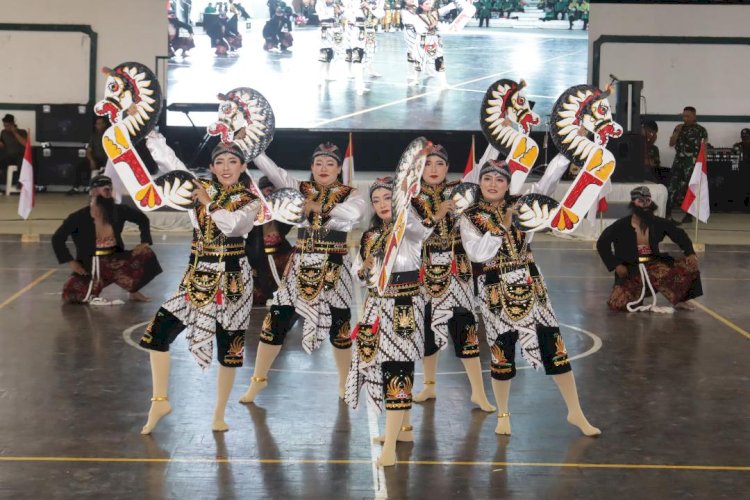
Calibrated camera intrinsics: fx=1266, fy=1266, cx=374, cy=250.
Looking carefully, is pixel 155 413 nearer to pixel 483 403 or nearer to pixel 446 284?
pixel 446 284

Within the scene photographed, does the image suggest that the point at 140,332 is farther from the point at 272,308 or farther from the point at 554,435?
the point at 554,435

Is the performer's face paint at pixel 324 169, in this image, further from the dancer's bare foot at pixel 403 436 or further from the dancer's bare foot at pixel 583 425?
the dancer's bare foot at pixel 583 425

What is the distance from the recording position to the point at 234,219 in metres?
7.29

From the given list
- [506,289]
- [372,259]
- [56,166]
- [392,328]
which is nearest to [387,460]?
[392,328]

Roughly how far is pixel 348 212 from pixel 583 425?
1956 mm

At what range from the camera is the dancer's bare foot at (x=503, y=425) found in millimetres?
7590

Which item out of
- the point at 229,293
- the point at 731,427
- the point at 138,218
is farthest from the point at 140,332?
the point at 731,427

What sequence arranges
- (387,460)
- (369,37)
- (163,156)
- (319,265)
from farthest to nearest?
(369,37) < (319,265) < (163,156) < (387,460)

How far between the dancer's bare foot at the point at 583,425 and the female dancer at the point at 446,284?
Result: 26.2 inches

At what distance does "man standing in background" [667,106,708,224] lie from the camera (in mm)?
17328

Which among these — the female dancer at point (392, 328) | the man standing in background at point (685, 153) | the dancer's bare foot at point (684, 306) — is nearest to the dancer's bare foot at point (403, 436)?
the female dancer at point (392, 328)

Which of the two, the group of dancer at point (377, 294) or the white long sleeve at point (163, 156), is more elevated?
the white long sleeve at point (163, 156)

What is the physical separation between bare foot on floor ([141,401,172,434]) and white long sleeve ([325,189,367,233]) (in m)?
1.57

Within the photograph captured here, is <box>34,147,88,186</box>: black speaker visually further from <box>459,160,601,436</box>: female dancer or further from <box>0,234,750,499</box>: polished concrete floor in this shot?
<box>459,160,601,436</box>: female dancer
